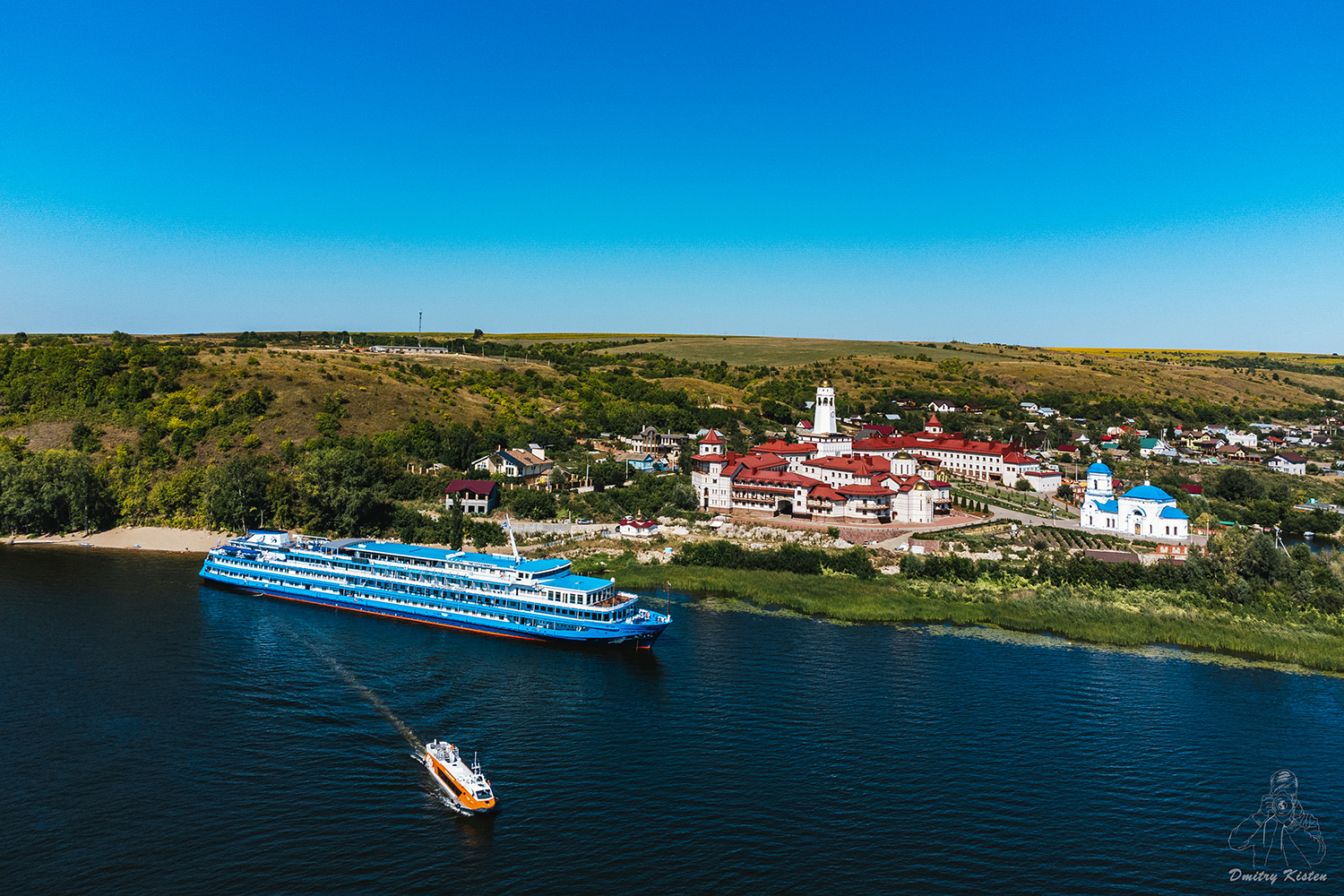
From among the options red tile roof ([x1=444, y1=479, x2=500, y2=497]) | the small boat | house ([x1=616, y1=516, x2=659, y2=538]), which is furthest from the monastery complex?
the small boat

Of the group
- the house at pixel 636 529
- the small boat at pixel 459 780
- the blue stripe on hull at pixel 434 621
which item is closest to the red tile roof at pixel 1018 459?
the house at pixel 636 529

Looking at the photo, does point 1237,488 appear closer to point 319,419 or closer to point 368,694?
point 368,694

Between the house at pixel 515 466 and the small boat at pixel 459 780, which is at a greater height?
the house at pixel 515 466

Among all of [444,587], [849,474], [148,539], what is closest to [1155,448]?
[849,474]

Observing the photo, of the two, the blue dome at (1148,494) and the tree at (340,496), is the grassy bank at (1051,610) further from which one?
the tree at (340,496)

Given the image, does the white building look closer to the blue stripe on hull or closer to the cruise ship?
Answer: the cruise ship

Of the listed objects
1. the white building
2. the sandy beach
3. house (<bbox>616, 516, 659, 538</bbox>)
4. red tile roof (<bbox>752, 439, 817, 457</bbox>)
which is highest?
the white building

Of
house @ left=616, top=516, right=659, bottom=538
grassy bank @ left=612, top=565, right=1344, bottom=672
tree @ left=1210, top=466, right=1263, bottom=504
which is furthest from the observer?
tree @ left=1210, top=466, right=1263, bottom=504
